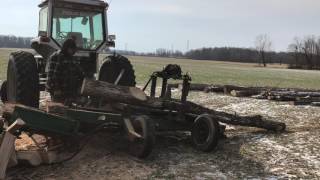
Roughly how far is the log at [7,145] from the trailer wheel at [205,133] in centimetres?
302

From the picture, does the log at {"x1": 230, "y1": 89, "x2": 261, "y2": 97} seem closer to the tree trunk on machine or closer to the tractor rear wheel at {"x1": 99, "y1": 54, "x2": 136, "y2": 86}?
the tree trunk on machine

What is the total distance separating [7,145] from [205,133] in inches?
132

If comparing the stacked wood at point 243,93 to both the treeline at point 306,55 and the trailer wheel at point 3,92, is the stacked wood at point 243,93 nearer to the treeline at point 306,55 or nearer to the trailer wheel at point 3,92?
the trailer wheel at point 3,92

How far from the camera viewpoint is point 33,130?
7.53 meters

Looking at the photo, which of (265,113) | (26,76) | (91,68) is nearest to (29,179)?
(26,76)

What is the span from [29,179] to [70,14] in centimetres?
512

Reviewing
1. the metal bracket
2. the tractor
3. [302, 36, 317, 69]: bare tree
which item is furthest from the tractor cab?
[302, 36, 317, 69]: bare tree

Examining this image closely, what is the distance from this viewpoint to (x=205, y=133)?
29.4ft

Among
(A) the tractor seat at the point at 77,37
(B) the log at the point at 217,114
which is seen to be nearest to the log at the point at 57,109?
(B) the log at the point at 217,114

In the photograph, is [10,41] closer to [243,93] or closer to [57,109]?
[243,93]

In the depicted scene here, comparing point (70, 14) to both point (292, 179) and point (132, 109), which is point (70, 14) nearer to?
point (132, 109)

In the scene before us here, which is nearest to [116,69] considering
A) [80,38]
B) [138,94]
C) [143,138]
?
[80,38]

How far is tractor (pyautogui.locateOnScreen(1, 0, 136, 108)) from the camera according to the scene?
10.9 meters

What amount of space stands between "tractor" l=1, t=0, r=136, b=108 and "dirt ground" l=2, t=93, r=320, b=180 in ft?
6.97
